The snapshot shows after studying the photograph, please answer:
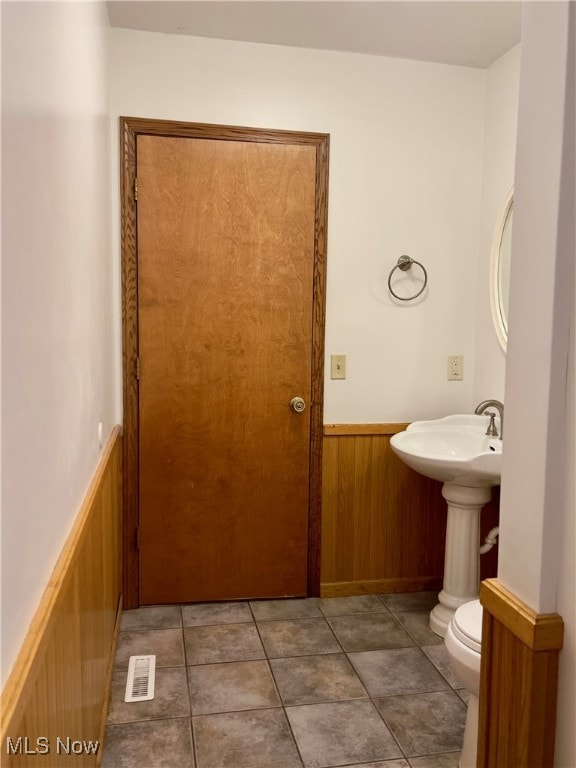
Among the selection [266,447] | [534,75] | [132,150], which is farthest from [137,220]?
[534,75]

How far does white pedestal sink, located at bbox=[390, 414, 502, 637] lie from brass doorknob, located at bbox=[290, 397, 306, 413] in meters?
0.45

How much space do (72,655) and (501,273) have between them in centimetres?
241

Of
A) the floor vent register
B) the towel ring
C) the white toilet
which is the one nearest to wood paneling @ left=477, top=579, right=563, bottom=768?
the white toilet

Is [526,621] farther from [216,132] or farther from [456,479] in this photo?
[216,132]

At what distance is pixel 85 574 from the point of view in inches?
61.1

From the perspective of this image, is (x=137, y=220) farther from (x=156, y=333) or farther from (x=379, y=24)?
(x=379, y=24)

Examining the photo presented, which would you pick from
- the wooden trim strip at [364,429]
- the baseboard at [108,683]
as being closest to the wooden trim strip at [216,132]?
the wooden trim strip at [364,429]

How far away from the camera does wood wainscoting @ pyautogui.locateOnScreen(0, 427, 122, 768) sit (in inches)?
32.8

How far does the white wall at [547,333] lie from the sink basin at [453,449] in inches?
51.6

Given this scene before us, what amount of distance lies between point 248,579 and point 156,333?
1.24 meters

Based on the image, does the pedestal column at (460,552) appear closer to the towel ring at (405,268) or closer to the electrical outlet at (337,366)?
the electrical outlet at (337,366)

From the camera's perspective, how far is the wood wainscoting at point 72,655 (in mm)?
833

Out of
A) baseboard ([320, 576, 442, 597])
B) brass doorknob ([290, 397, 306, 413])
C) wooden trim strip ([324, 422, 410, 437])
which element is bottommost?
baseboard ([320, 576, 442, 597])

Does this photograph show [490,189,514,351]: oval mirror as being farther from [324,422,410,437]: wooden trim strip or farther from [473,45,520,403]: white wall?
[324,422,410,437]: wooden trim strip
